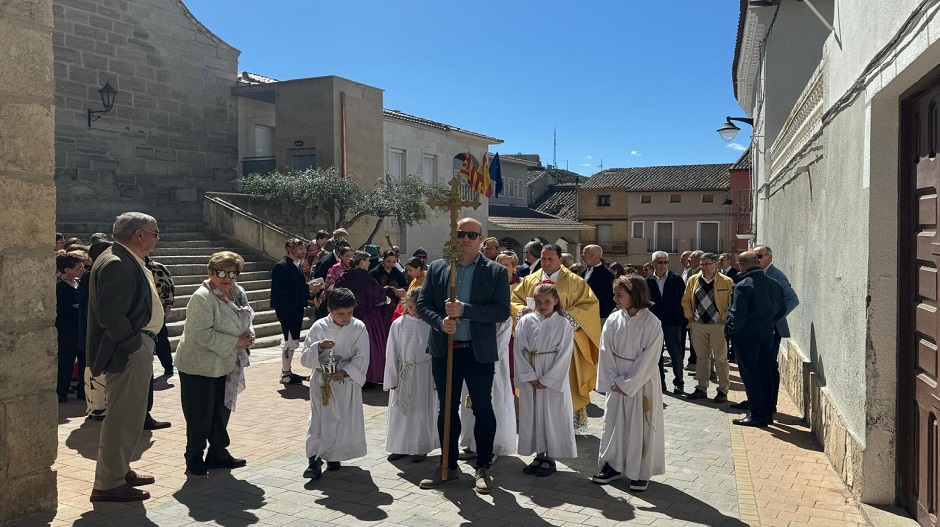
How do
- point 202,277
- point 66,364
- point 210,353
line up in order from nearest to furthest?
point 210,353 < point 66,364 < point 202,277

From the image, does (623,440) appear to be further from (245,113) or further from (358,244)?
(245,113)

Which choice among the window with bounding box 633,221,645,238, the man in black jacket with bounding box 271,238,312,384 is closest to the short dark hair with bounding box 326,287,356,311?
the man in black jacket with bounding box 271,238,312,384

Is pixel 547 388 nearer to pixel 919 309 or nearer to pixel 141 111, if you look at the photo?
pixel 919 309

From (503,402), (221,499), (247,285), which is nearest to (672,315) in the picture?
(503,402)

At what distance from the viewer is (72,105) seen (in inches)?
744

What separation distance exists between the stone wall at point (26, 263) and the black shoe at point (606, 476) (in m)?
3.79

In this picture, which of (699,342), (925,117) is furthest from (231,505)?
(699,342)

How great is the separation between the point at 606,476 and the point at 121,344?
3633 mm

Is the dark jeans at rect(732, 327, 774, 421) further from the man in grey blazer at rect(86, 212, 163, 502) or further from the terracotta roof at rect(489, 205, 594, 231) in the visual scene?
the terracotta roof at rect(489, 205, 594, 231)

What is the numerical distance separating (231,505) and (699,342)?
6322mm

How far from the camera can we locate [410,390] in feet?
21.9

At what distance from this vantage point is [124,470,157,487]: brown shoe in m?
5.72

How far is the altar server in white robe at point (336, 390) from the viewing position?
19.8 feet

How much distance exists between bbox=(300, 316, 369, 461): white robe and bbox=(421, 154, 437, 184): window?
24.1 m
